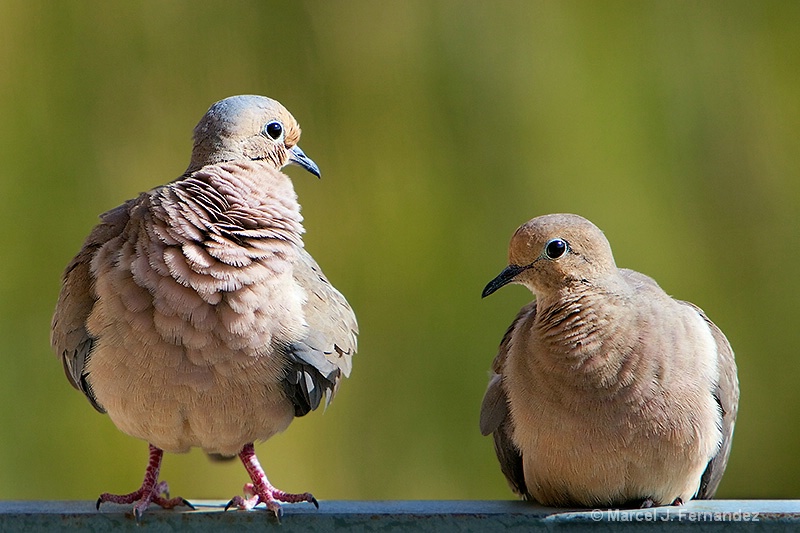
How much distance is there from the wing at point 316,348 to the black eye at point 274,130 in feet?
0.79

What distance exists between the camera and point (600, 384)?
1.93 metres

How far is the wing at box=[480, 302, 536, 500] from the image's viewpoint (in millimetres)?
2160

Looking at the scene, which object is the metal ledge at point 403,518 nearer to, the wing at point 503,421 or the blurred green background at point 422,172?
the wing at point 503,421

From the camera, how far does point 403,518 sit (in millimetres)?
1780

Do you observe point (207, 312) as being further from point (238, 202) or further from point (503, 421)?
point (503, 421)

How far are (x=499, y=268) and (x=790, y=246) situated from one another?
99 cm

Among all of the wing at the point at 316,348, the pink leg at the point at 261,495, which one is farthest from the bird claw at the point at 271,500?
the wing at the point at 316,348

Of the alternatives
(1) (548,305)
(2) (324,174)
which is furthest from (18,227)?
(1) (548,305)

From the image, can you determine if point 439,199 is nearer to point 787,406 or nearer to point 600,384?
point 787,406

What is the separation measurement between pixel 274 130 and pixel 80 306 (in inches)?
20.4

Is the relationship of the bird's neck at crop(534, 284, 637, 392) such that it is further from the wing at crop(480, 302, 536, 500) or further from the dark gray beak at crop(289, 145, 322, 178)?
the dark gray beak at crop(289, 145, 322, 178)

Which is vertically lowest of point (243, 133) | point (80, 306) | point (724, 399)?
point (724, 399)

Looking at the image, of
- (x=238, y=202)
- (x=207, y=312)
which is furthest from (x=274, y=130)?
(x=207, y=312)

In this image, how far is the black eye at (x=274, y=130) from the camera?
2066 mm
